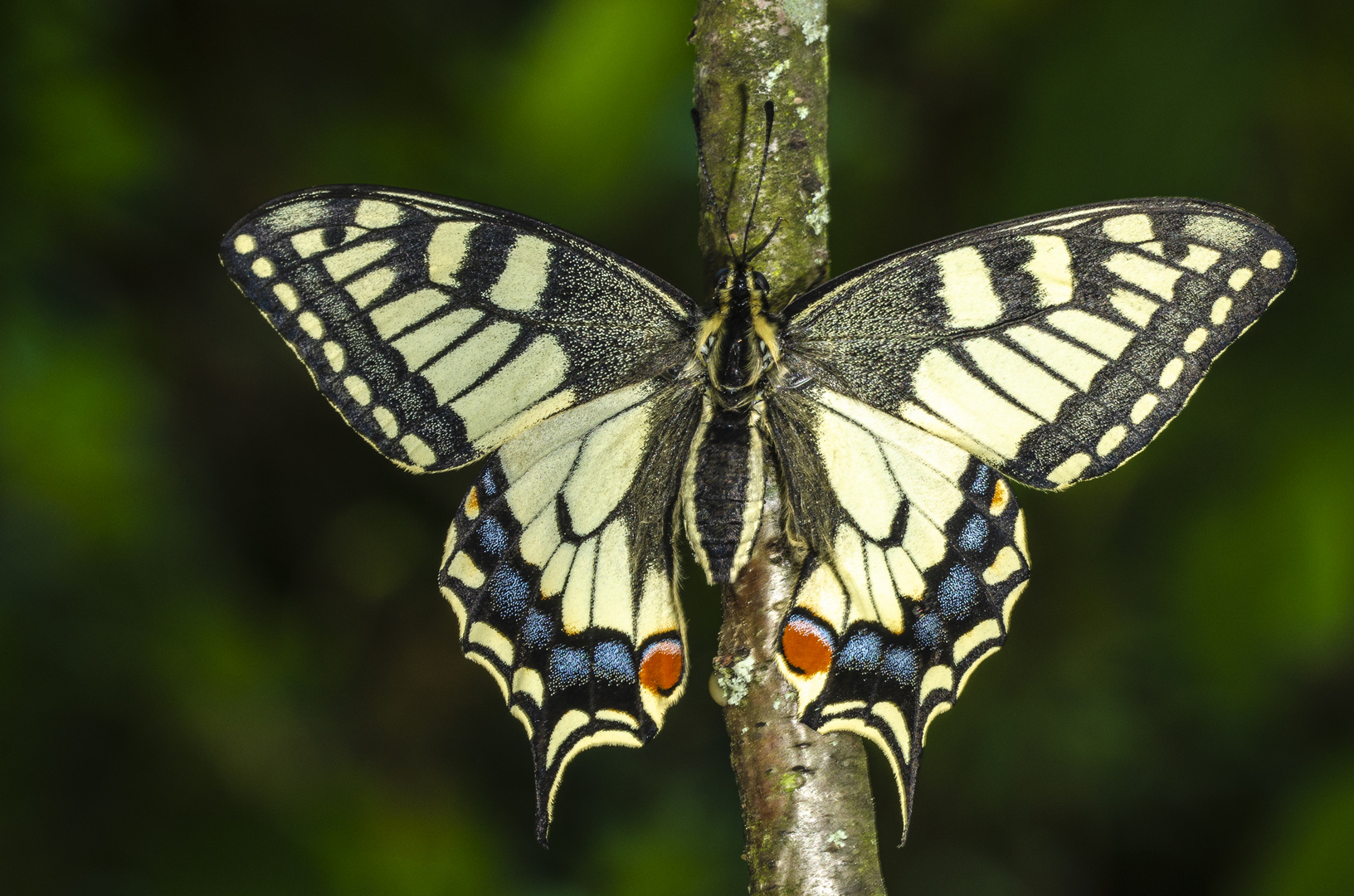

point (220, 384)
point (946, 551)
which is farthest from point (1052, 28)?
point (220, 384)

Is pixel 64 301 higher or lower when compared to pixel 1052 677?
higher

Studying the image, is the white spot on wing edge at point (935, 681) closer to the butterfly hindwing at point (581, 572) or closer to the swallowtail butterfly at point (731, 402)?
the swallowtail butterfly at point (731, 402)

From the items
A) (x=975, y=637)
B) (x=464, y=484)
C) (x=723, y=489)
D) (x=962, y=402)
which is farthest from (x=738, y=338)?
(x=464, y=484)

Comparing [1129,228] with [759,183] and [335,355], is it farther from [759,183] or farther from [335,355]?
[335,355]

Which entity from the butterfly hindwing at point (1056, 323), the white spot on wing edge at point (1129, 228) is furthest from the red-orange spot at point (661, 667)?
the white spot on wing edge at point (1129, 228)

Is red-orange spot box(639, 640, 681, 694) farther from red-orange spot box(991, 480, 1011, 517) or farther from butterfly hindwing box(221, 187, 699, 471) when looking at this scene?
red-orange spot box(991, 480, 1011, 517)

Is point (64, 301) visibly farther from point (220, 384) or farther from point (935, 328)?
point (935, 328)
